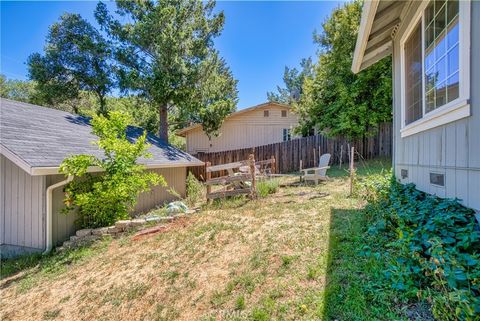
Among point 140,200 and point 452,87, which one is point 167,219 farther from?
point 452,87

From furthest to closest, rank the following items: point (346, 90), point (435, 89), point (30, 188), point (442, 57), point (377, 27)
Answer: point (346, 90), point (30, 188), point (377, 27), point (435, 89), point (442, 57)

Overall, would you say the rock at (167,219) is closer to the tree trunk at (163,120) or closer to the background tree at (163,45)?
the background tree at (163,45)

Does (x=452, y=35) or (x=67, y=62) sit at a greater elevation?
(x=67, y=62)

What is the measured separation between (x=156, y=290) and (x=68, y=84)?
17.9m

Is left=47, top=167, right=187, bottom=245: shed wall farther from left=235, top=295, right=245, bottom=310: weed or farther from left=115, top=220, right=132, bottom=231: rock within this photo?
left=235, top=295, right=245, bottom=310: weed

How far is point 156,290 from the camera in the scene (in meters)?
3.23

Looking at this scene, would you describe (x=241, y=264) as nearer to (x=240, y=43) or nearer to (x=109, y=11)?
(x=109, y=11)

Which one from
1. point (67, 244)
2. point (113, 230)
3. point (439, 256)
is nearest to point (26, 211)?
point (67, 244)

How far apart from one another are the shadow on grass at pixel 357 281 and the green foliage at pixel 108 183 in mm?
4416

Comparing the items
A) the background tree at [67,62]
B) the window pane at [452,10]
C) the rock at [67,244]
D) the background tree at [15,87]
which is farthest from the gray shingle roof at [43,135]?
the background tree at [15,87]

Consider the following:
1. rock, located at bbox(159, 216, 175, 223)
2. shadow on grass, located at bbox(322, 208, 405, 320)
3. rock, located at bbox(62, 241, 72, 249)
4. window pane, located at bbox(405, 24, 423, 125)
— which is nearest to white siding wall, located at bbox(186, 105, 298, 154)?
rock, located at bbox(159, 216, 175, 223)

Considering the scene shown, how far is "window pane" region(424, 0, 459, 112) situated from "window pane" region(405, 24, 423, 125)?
0.33 metres

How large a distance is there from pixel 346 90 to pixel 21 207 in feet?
41.9

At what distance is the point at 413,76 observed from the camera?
4.02 meters
